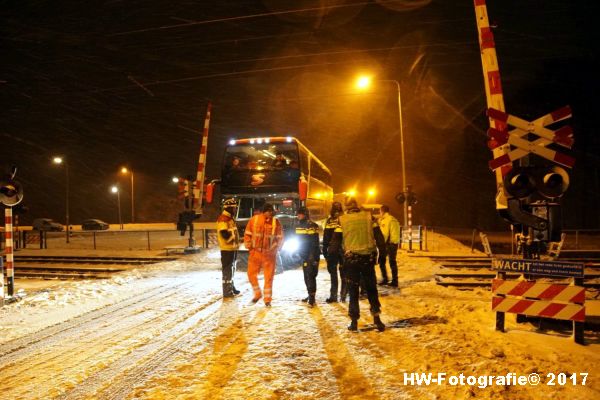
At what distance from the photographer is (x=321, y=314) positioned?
6934 millimetres

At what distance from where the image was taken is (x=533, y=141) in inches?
229

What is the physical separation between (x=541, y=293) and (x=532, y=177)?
61.6 inches

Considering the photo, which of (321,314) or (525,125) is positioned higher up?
(525,125)

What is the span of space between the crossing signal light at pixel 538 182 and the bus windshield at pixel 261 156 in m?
9.03

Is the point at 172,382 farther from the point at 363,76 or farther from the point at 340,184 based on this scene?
the point at 340,184

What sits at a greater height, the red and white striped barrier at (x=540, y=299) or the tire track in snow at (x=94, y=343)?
the red and white striped barrier at (x=540, y=299)

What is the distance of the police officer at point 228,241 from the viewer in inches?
316

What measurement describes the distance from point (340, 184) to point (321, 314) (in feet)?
170

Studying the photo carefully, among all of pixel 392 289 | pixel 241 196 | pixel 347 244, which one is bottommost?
pixel 392 289

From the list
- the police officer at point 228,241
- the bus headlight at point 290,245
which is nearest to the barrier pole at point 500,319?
the police officer at point 228,241

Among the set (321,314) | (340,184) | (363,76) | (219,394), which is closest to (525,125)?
(321,314)

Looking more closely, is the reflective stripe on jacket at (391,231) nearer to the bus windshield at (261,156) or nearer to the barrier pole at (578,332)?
the barrier pole at (578,332)

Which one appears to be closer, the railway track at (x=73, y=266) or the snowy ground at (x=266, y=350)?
the snowy ground at (x=266, y=350)

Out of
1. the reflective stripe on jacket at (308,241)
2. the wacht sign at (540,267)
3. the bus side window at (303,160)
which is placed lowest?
the wacht sign at (540,267)
